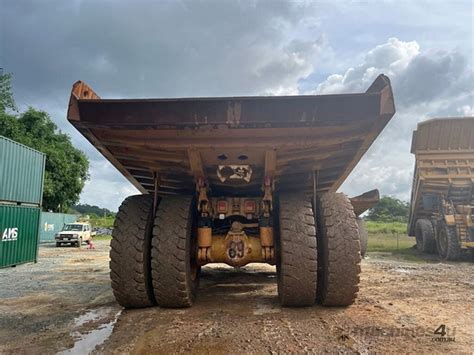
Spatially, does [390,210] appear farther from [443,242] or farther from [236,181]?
[236,181]

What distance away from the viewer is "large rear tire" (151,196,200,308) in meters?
4.27

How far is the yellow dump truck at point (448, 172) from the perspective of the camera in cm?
1102

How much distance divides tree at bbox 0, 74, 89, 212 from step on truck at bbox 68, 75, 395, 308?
28296 mm

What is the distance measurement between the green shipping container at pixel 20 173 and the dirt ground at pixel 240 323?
6120 millimetres

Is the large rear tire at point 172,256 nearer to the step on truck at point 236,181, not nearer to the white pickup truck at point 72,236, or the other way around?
the step on truck at point 236,181

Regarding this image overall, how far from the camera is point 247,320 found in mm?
4059

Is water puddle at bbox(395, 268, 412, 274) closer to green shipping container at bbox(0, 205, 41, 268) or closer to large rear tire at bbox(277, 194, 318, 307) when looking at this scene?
large rear tire at bbox(277, 194, 318, 307)

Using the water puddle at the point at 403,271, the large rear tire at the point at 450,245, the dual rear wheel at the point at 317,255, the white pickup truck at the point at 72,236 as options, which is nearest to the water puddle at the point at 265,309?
the dual rear wheel at the point at 317,255

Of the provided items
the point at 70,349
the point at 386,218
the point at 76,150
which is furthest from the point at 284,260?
the point at 386,218

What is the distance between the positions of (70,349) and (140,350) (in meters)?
0.60

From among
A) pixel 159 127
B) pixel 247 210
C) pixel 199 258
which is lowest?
pixel 199 258

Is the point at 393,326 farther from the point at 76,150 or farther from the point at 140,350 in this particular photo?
the point at 76,150

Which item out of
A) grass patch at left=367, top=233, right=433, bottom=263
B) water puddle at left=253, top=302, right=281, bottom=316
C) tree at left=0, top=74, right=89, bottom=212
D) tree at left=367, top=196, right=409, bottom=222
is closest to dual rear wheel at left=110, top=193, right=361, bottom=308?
water puddle at left=253, top=302, right=281, bottom=316

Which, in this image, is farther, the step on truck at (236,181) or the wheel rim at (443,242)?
the wheel rim at (443,242)
